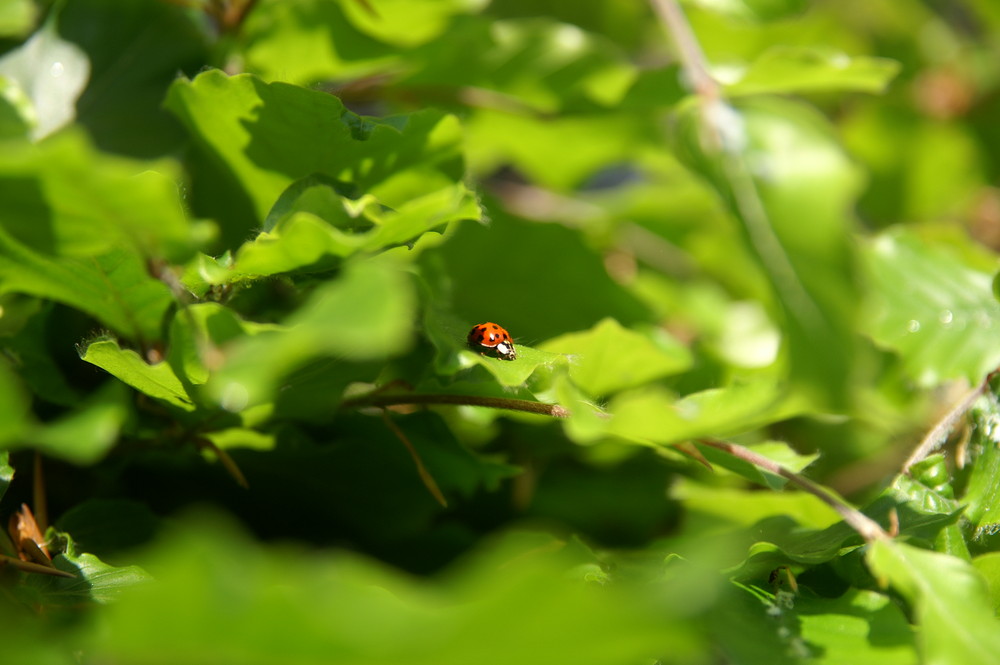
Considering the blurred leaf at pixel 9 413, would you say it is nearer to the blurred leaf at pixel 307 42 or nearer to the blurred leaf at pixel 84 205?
the blurred leaf at pixel 84 205

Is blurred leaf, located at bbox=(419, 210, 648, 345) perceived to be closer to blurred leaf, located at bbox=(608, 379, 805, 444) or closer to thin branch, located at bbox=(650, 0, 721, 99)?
thin branch, located at bbox=(650, 0, 721, 99)

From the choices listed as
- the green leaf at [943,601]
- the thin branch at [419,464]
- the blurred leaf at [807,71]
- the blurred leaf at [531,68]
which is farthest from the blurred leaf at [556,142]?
the green leaf at [943,601]

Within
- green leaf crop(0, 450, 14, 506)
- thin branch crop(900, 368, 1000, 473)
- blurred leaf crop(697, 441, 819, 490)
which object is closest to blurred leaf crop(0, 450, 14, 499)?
green leaf crop(0, 450, 14, 506)

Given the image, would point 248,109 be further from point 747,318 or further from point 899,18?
point 899,18

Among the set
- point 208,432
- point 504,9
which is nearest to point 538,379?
point 208,432

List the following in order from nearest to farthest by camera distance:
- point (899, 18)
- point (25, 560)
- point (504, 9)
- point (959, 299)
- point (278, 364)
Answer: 1. point (278, 364)
2. point (25, 560)
3. point (959, 299)
4. point (504, 9)
5. point (899, 18)

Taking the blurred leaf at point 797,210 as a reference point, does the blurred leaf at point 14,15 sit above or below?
above

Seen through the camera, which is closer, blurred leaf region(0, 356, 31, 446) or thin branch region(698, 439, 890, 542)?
blurred leaf region(0, 356, 31, 446)
